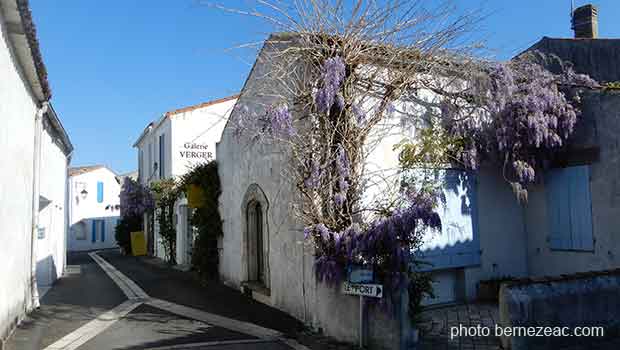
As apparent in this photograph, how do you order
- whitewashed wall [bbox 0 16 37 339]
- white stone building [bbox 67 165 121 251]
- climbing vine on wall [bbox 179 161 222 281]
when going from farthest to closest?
white stone building [bbox 67 165 121 251] → climbing vine on wall [bbox 179 161 222 281] → whitewashed wall [bbox 0 16 37 339]

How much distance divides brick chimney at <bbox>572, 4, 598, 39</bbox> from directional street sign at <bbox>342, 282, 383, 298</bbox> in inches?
414

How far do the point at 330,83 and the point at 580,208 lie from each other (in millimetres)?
5068

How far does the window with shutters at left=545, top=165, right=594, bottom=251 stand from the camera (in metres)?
8.51

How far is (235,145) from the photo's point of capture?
1166 cm

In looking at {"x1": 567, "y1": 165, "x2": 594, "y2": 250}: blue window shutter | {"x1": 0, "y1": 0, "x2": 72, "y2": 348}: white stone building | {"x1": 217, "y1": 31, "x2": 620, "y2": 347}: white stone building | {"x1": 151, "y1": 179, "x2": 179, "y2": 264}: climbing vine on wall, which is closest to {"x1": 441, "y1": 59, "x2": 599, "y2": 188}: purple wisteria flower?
{"x1": 217, "y1": 31, "x2": 620, "y2": 347}: white stone building

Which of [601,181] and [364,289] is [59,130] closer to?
[364,289]

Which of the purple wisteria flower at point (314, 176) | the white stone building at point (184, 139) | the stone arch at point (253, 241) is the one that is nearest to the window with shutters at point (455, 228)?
the purple wisteria flower at point (314, 176)

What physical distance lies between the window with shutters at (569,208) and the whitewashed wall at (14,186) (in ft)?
29.6

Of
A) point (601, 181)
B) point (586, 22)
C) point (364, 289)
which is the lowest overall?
point (364, 289)

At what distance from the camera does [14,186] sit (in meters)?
7.53

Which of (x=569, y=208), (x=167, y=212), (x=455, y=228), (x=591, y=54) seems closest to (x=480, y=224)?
(x=455, y=228)

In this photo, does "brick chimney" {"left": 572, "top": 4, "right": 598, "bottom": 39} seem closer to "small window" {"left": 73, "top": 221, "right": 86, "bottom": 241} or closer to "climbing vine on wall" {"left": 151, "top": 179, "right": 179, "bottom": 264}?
"climbing vine on wall" {"left": 151, "top": 179, "right": 179, "bottom": 264}

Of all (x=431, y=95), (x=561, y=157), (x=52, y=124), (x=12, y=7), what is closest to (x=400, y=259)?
(x=431, y=95)

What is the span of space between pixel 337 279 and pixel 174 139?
14125mm
